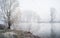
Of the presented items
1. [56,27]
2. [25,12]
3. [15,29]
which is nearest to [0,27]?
[15,29]

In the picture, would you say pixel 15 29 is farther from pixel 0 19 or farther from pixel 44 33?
pixel 44 33

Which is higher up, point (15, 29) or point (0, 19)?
point (0, 19)

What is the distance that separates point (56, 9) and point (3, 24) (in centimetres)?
82

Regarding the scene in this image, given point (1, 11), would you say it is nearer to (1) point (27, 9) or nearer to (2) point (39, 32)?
(1) point (27, 9)

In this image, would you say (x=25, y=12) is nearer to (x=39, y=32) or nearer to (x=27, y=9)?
(x=27, y=9)

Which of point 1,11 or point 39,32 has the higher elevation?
point 1,11

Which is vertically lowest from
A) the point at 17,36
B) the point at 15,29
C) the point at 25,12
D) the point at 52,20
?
the point at 17,36

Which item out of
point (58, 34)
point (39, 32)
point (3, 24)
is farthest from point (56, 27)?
point (3, 24)

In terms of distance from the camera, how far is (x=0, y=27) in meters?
1.41

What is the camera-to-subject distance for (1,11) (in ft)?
4.62

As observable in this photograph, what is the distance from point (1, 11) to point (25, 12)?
355 millimetres

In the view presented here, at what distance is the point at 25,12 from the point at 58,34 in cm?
59

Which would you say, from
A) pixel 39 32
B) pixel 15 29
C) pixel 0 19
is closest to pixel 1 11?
pixel 0 19

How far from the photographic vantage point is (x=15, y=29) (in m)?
1.40
